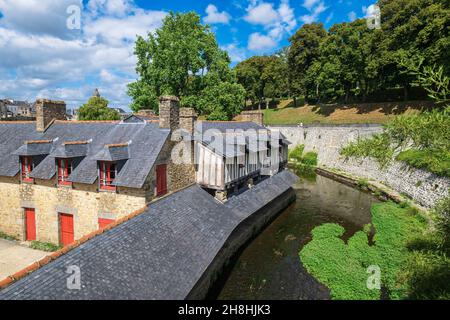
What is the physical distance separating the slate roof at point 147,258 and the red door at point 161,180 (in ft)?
2.40

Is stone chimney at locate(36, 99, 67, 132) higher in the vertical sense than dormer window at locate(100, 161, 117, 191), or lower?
higher

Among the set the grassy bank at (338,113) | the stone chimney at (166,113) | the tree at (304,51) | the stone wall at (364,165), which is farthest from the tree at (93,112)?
the tree at (304,51)

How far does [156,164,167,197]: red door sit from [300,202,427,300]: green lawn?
7.00m

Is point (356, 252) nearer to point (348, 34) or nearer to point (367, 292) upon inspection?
point (367, 292)

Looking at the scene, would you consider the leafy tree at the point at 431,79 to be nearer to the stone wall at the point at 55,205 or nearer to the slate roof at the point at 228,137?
the stone wall at the point at 55,205

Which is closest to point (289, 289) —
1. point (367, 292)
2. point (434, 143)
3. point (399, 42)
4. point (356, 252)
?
point (367, 292)

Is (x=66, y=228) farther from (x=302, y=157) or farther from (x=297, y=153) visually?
(x=297, y=153)

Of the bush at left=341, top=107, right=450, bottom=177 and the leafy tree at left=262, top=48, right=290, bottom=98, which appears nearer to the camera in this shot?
the bush at left=341, top=107, right=450, bottom=177

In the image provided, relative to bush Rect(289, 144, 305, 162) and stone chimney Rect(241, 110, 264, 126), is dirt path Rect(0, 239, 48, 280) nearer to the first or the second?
stone chimney Rect(241, 110, 264, 126)

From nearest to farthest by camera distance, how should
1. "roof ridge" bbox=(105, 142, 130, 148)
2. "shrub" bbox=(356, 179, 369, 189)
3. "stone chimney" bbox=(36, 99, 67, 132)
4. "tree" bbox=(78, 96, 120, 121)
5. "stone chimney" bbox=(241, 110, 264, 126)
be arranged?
"roof ridge" bbox=(105, 142, 130, 148)
"stone chimney" bbox=(36, 99, 67, 132)
"stone chimney" bbox=(241, 110, 264, 126)
"shrub" bbox=(356, 179, 369, 189)
"tree" bbox=(78, 96, 120, 121)

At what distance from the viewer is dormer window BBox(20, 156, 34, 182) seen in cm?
1224

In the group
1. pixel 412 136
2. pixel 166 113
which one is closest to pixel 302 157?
pixel 166 113

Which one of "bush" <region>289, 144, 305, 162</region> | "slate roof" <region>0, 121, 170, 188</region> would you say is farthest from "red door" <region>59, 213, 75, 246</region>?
"bush" <region>289, 144, 305, 162</region>

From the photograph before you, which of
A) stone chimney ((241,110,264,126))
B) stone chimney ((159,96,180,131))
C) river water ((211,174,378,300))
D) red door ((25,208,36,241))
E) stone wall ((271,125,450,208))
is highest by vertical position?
stone chimney ((241,110,264,126))
